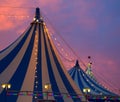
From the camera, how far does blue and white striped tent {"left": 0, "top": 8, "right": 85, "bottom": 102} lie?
2138 centimetres

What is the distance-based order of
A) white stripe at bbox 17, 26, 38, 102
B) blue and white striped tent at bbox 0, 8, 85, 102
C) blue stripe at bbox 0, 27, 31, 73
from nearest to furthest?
white stripe at bbox 17, 26, 38, 102 → blue and white striped tent at bbox 0, 8, 85, 102 → blue stripe at bbox 0, 27, 31, 73

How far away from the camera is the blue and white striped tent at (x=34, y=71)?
21.4m

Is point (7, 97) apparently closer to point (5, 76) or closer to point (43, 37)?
point (5, 76)

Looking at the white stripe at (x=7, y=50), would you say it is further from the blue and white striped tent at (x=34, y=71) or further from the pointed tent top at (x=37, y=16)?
the pointed tent top at (x=37, y=16)

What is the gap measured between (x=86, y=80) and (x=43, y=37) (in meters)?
Result: 10.5

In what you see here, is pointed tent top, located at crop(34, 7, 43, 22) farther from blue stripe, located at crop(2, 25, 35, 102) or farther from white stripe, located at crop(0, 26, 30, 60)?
blue stripe, located at crop(2, 25, 35, 102)

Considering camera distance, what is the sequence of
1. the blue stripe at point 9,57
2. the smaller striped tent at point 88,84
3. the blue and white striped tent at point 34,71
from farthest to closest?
the smaller striped tent at point 88,84
the blue stripe at point 9,57
the blue and white striped tent at point 34,71

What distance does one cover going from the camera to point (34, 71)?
73.0ft

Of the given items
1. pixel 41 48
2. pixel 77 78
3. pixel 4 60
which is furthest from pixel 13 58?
pixel 77 78

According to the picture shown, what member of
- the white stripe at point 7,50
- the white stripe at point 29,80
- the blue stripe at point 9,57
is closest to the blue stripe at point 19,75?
the white stripe at point 29,80

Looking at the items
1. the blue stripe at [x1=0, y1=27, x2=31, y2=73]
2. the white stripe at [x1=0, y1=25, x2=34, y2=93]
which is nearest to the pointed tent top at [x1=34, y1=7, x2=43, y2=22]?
the blue stripe at [x1=0, y1=27, x2=31, y2=73]

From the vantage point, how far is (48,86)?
21.3 meters

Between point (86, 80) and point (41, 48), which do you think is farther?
point (86, 80)

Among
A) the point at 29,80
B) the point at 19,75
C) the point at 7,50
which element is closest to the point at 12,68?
the point at 19,75
